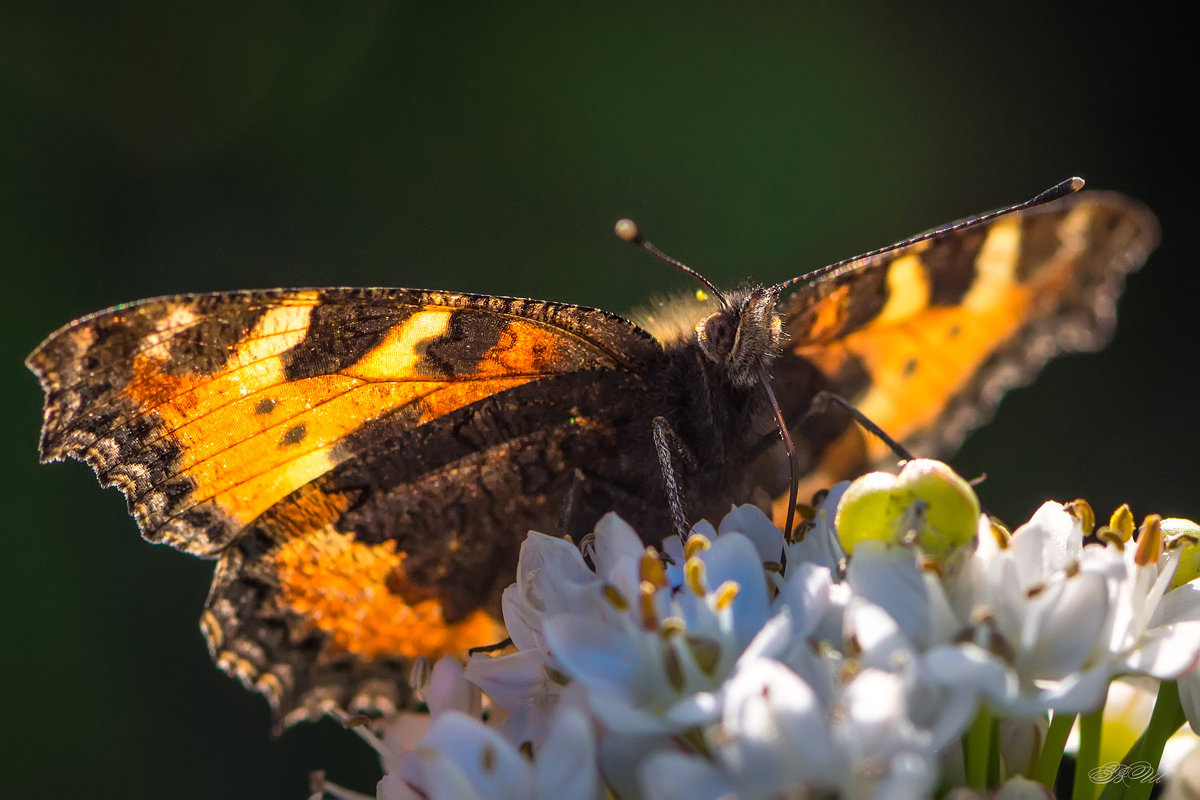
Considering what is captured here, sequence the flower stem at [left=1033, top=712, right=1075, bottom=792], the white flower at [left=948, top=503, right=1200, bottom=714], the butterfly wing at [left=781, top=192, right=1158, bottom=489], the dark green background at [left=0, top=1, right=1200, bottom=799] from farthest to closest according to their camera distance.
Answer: the dark green background at [left=0, top=1, right=1200, bottom=799]
the butterfly wing at [left=781, top=192, right=1158, bottom=489]
the flower stem at [left=1033, top=712, right=1075, bottom=792]
the white flower at [left=948, top=503, right=1200, bottom=714]

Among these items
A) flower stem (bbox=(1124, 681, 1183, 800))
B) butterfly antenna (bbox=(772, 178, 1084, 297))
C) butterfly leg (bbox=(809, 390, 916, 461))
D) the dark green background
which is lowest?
flower stem (bbox=(1124, 681, 1183, 800))

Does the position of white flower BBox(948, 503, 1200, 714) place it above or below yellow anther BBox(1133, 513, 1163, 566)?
below

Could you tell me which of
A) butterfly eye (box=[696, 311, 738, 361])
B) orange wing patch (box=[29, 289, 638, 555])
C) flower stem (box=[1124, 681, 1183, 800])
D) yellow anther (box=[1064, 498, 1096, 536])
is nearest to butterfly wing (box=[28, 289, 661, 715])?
orange wing patch (box=[29, 289, 638, 555])

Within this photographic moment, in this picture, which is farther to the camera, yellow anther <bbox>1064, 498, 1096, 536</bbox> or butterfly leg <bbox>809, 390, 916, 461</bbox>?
butterfly leg <bbox>809, 390, 916, 461</bbox>

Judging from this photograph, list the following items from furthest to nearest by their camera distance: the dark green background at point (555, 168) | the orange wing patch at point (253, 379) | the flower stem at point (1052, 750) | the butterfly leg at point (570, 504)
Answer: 1. the dark green background at point (555, 168)
2. the butterfly leg at point (570, 504)
3. the orange wing patch at point (253, 379)
4. the flower stem at point (1052, 750)

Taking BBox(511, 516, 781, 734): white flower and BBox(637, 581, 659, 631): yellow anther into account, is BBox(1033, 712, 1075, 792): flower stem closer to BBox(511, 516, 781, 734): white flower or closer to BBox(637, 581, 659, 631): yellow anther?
BBox(511, 516, 781, 734): white flower

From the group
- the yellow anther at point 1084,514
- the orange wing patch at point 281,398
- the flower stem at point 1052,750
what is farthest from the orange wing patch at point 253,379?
the flower stem at point 1052,750

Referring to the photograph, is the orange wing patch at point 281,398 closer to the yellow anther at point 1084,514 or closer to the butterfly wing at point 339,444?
the butterfly wing at point 339,444

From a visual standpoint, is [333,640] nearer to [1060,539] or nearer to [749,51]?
[1060,539]
